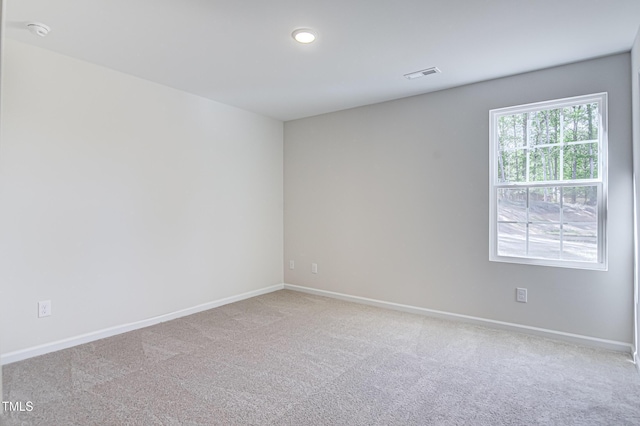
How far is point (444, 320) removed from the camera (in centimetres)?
379

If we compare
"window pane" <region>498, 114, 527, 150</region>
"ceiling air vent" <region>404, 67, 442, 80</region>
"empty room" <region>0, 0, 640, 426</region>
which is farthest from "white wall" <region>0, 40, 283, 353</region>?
"window pane" <region>498, 114, 527, 150</region>

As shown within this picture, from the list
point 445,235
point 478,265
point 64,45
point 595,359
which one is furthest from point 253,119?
point 595,359

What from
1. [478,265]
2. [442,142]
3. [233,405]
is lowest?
[233,405]

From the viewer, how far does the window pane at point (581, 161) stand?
3104mm

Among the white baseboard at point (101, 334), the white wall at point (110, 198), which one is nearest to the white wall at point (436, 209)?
the white wall at point (110, 198)

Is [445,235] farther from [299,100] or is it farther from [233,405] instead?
[233,405]

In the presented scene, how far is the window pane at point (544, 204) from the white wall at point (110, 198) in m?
3.24

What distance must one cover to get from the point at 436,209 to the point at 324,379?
7.29 ft

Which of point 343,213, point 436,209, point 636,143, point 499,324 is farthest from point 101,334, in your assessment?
point 636,143

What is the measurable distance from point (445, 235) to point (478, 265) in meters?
0.44

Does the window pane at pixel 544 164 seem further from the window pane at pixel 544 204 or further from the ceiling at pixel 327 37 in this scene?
the ceiling at pixel 327 37

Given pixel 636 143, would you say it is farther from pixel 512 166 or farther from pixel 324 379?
pixel 324 379

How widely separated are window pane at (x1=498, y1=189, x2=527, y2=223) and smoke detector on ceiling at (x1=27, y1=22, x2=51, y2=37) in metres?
4.03

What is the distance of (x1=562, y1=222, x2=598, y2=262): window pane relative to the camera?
309cm
